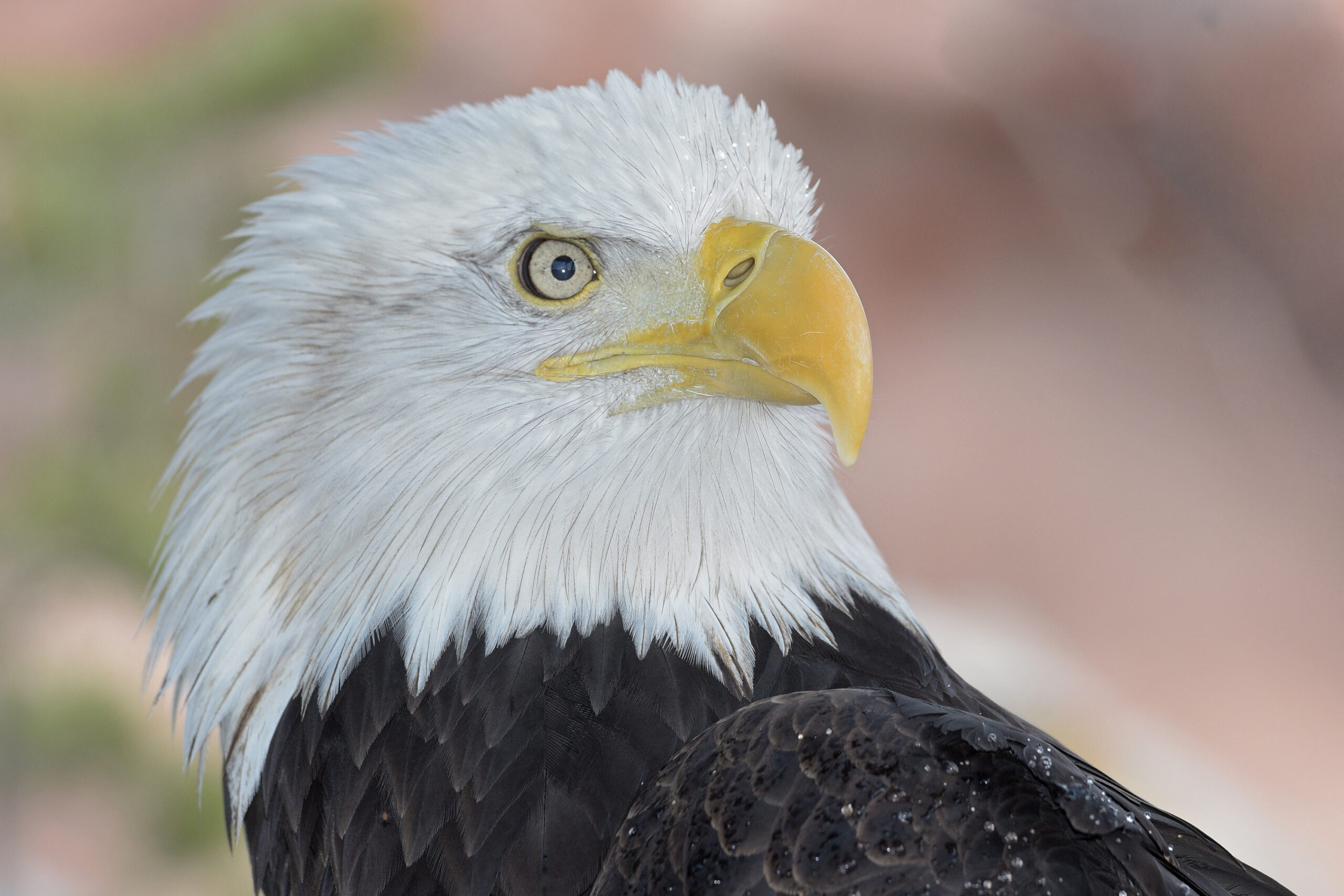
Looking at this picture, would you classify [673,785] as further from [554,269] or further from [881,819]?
[554,269]

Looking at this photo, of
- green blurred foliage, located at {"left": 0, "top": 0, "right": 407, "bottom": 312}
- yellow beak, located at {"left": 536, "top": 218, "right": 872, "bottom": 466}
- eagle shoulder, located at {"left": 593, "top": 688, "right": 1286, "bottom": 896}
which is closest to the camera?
eagle shoulder, located at {"left": 593, "top": 688, "right": 1286, "bottom": 896}

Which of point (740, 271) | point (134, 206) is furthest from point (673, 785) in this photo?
point (134, 206)

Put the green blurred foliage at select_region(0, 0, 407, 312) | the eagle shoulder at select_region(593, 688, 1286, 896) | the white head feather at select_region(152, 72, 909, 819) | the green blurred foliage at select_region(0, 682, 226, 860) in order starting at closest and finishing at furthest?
1. the eagle shoulder at select_region(593, 688, 1286, 896)
2. the white head feather at select_region(152, 72, 909, 819)
3. the green blurred foliage at select_region(0, 682, 226, 860)
4. the green blurred foliage at select_region(0, 0, 407, 312)

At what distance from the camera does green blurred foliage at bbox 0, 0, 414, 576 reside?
5.13m

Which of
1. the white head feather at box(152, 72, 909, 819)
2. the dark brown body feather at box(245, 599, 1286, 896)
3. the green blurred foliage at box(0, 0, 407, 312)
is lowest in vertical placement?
the dark brown body feather at box(245, 599, 1286, 896)

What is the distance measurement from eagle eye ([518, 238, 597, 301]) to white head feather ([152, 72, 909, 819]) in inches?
1.0

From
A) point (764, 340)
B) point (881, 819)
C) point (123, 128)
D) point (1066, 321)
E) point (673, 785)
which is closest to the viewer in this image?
point (881, 819)

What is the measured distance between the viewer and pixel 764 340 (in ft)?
4.98

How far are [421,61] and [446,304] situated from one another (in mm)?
5214

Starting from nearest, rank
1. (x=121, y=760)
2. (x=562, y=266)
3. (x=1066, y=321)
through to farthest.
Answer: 1. (x=562, y=266)
2. (x=121, y=760)
3. (x=1066, y=321)

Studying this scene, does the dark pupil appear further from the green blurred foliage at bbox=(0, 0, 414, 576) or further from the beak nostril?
the green blurred foliage at bbox=(0, 0, 414, 576)

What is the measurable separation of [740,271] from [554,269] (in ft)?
0.89

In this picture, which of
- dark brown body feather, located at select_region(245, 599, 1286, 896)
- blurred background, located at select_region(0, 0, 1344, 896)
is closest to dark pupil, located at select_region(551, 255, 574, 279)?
dark brown body feather, located at select_region(245, 599, 1286, 896)

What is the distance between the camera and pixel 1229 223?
750 centimetres
